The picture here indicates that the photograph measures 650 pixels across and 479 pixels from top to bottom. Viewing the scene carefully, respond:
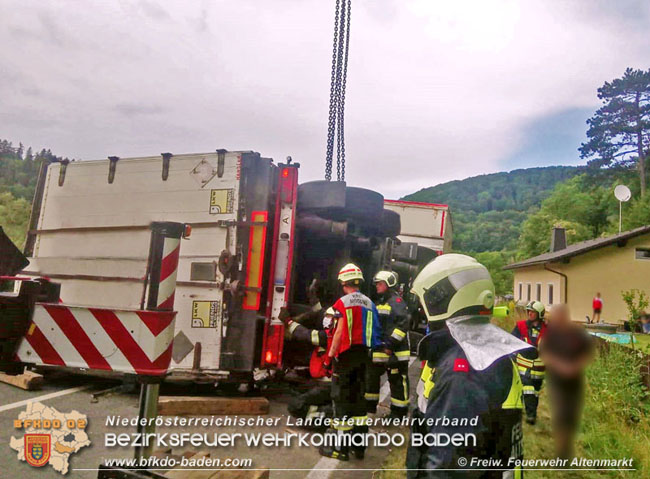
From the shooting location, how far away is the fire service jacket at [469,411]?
4.29 ft

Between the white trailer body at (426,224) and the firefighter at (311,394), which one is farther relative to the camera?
the white trailer body at (426,224)

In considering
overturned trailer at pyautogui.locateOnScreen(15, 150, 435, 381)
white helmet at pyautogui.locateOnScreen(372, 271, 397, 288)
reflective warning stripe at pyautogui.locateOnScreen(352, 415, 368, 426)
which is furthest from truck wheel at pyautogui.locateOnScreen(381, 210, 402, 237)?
reflective warning stripe at pyautogui.locateOnScreen(352, 415, 368, 426)

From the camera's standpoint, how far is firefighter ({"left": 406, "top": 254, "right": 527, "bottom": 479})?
52.1 inches

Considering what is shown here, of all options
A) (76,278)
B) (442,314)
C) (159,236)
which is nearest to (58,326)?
(159,236)

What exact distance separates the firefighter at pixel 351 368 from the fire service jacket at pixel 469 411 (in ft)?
8.28

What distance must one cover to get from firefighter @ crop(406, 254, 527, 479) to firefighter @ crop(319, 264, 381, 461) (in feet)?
7.70

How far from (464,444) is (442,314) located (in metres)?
0.43

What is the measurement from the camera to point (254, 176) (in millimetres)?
5105

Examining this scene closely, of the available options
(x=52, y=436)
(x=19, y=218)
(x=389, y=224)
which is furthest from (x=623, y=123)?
(x=19, y=218)

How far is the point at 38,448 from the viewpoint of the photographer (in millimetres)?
2482

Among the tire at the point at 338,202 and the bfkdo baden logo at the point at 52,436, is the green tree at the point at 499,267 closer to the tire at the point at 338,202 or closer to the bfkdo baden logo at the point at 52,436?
→ the bfkdo baden logo at the point at 52,436

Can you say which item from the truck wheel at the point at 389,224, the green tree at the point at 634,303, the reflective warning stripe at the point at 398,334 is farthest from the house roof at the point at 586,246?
the truck wheel at the point at 389,224

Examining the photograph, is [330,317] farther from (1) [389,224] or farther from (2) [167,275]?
(1) [389,224]

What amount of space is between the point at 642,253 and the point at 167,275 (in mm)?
2132
